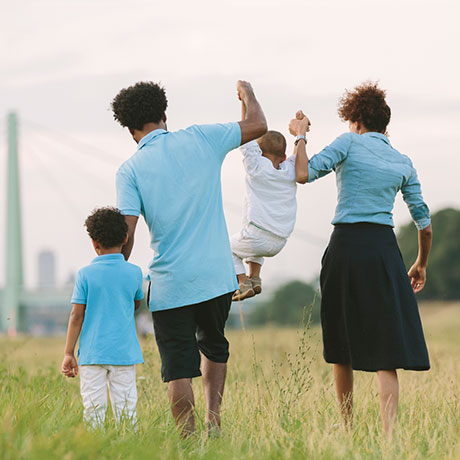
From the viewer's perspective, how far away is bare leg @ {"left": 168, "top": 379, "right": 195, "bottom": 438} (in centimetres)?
306

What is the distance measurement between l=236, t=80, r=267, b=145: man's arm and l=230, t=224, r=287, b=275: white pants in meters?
0.49

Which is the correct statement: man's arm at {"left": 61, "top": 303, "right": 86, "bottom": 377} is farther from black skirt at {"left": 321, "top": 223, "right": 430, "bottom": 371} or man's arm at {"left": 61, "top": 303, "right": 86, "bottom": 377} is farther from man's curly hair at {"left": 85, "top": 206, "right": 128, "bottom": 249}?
black skirt at {"left": 321, "top": 223, "right": 430, "bottom": 371}

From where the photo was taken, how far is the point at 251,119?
313 cm

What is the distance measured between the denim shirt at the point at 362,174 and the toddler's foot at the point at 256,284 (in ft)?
1.52

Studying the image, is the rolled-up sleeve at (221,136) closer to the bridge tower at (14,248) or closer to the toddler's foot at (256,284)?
the toddler's foot at (256,284)

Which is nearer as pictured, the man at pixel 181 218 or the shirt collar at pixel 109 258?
the man at pixel 181 218

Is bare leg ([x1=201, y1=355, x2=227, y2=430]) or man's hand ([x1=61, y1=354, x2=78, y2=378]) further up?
man's hand ([x1=61, y1=354, x2=78, y2=378])

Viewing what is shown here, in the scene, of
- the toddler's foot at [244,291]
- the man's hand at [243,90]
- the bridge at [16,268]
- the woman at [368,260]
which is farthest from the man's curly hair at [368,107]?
the bridge at [16,268]

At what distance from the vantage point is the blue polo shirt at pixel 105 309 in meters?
3.25

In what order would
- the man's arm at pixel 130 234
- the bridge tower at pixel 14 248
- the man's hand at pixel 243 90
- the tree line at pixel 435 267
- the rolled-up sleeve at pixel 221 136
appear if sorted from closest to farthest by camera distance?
1. the man's arm at pixel 130 234
2. the rolled-up sleeve at pixel 221 136
3. the man's hand at pixel 243 90
4. the bridge tower at pixel 14 248
5. the tree line at pixel 435 267

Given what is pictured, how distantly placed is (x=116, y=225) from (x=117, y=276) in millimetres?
270

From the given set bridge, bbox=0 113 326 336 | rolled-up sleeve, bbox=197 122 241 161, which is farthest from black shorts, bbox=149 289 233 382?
bridge, bbox=0 113 326 336

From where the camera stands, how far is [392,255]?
329cm

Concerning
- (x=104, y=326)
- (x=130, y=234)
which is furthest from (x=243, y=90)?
(x=104, y=326)
